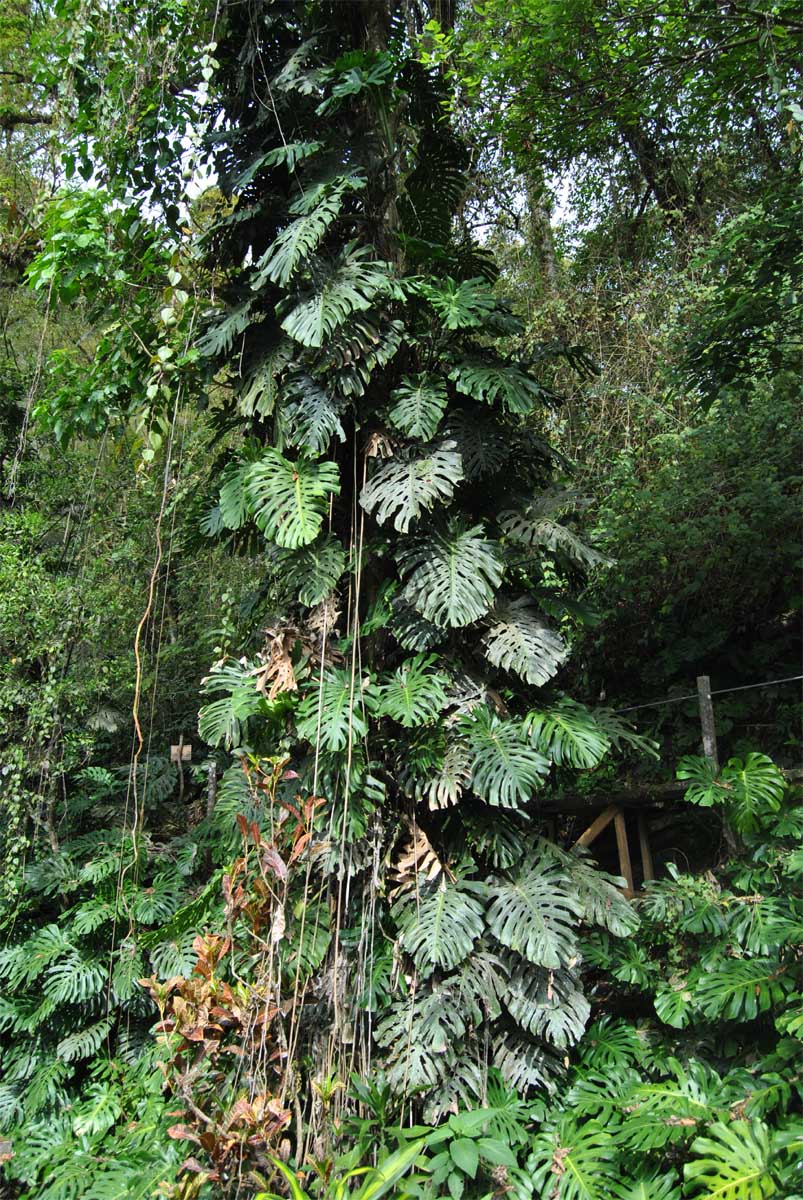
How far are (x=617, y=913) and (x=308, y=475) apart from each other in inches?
56.4

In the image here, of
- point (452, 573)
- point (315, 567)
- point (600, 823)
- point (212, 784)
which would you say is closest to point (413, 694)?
point (452, 573)

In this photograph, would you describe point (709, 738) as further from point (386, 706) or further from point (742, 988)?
point (386, 706)

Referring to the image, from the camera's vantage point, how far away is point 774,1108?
1.79 meters

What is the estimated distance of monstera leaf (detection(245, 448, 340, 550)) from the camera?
208cm

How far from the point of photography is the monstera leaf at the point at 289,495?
82.0 inches

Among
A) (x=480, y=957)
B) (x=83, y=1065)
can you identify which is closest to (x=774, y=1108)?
(x=480, y=957)

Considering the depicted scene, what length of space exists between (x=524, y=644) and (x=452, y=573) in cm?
27

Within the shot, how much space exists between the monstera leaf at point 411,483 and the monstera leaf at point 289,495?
124 millimetres

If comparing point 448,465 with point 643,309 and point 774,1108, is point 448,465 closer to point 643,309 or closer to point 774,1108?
point 774,1108

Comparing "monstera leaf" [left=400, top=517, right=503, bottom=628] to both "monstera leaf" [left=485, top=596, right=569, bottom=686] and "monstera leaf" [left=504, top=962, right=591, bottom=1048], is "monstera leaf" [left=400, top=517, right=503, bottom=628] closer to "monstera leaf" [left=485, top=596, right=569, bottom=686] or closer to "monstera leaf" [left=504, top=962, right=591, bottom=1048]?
"monstera leaf" [left=485, top=596, right=569, bottom=686]

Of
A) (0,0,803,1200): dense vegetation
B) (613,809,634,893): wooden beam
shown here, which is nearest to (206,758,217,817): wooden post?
(0,0,803,1200): dense vegetation

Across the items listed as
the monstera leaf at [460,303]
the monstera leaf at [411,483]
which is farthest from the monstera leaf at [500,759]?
the monstera leaf at [460,303]

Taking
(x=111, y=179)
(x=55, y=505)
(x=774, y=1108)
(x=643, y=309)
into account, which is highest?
(x=643, y=309)

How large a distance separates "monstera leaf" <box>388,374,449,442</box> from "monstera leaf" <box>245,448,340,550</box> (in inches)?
8.9
